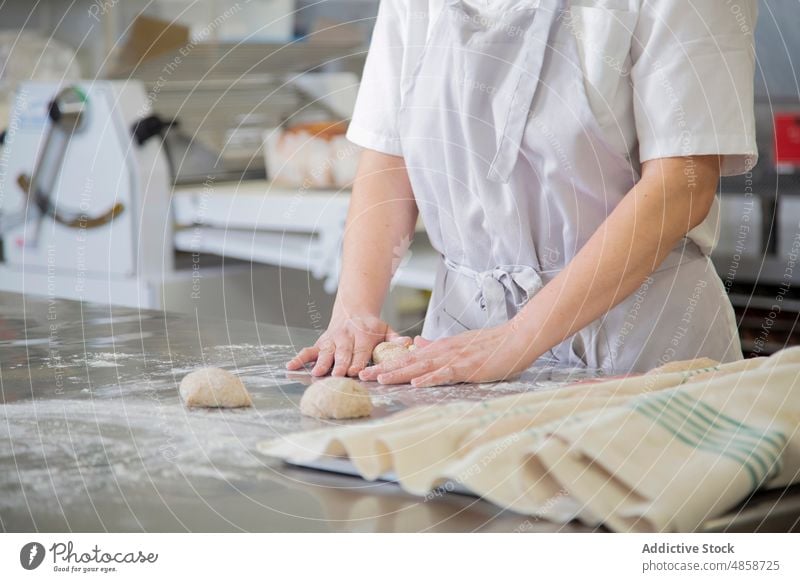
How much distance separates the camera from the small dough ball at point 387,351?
2.91 ft

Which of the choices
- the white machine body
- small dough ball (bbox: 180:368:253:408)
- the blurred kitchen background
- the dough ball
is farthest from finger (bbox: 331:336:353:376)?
the white machine body

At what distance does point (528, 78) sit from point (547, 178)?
0.10 meters

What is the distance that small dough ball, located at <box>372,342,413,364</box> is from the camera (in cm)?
89

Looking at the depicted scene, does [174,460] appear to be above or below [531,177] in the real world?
below

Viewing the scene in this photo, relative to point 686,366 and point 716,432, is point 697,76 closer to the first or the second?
point 686,366

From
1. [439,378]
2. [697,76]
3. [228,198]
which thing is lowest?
[439,378]

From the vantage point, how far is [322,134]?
2195 millimetres

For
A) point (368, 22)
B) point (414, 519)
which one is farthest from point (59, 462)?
point (368, 22)

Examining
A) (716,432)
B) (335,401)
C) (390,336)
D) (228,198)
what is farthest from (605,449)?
(228,198)

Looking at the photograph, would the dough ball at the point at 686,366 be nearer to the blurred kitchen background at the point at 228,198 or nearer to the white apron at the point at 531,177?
the white apron at the point at 531,177

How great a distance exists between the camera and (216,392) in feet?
2.41

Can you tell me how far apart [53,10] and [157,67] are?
1.70 feet

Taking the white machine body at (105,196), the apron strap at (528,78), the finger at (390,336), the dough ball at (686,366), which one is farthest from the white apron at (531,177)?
the white machine body at (105,196)
